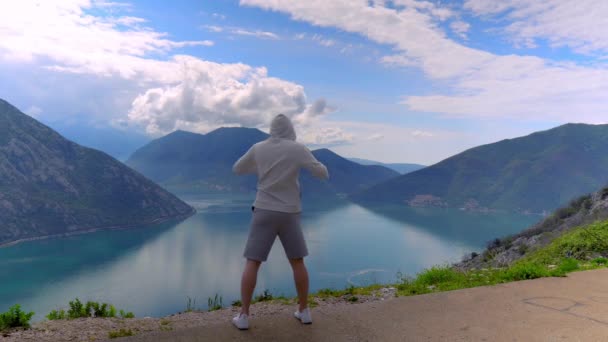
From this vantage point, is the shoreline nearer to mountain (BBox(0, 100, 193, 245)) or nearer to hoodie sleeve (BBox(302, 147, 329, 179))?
mountain (BBox(0, 100, 193, 245))

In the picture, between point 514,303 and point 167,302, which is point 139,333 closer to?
point 514,303

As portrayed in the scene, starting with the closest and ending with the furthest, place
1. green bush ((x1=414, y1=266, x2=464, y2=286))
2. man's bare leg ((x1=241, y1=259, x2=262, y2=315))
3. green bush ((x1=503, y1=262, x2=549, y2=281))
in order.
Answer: man's bare leg ((x1=241, y1=259, x2=262, y2=315)), green bush ((x1=503, y1=262, x2=549, y2=281)), green bush ((x1=414, y1=266, x2=464, y2=286))

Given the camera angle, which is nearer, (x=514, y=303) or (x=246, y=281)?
(x=246, y=281)

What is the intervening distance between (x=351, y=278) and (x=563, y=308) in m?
79.7

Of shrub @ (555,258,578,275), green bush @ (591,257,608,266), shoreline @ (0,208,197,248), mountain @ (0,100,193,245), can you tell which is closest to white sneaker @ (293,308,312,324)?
shrub @ (555,258,578,275)

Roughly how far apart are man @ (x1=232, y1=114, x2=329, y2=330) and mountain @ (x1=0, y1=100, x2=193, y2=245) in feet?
451

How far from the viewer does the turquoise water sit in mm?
73625

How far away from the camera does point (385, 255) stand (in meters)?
101

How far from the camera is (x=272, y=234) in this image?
151 inches

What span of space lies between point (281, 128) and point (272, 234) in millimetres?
1027

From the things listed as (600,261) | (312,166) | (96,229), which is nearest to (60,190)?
(96,229)

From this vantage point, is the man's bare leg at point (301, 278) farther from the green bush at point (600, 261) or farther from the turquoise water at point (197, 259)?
the turquoise water at point (197, 259)

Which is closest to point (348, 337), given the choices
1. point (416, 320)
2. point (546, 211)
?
point (416, 320)

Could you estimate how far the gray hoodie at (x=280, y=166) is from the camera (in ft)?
12.6
